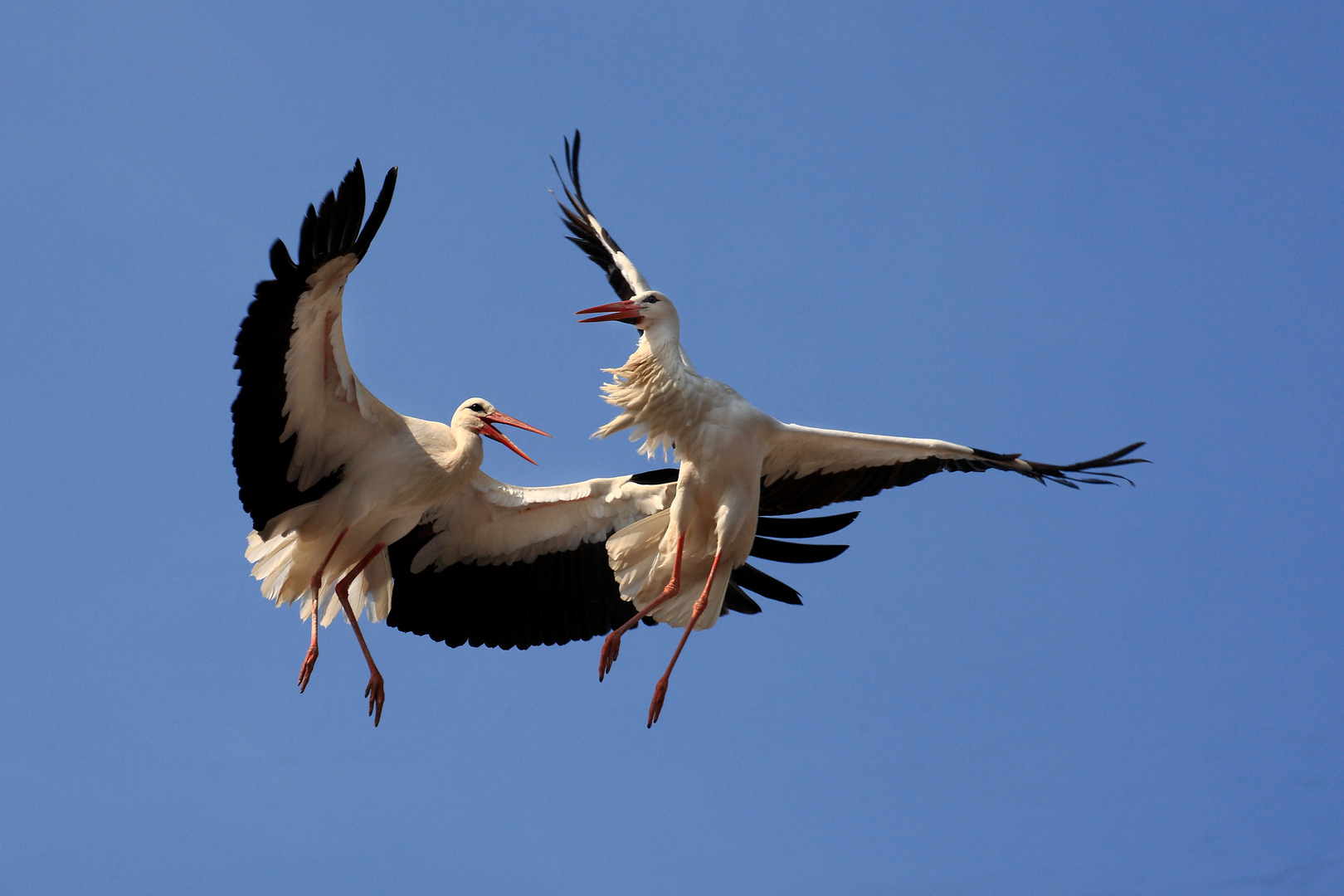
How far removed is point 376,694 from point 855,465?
330 centimetres

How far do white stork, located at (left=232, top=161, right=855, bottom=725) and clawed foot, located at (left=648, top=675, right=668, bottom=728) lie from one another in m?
1.37

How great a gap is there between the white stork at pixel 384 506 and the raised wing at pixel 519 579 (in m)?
0.01

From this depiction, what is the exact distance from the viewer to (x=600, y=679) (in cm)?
887

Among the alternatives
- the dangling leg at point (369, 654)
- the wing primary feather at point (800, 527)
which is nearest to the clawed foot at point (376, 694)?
the dangling leg at point (369, 654)

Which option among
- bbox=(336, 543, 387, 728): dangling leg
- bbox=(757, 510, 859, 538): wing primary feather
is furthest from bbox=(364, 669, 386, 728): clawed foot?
bbox=(757, 510, 859, 538): wing primary feather

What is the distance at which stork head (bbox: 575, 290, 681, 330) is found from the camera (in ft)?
30.5

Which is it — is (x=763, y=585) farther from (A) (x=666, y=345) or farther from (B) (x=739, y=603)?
(A) (x=666, y=345)

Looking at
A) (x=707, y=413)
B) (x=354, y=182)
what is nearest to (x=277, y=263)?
(x=354, y=182)

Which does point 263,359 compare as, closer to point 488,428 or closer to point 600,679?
point 488,428

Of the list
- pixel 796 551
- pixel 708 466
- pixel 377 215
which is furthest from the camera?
pixel 796 551

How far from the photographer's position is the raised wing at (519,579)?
33.0 ft

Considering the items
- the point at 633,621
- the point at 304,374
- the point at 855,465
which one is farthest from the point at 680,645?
the point at 304,374

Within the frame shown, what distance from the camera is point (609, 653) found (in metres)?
9.03

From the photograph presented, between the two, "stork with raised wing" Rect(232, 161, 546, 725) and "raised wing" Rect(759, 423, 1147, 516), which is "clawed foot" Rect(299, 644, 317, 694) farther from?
"raised wing" Rect(759, 423, 1147, 516)
